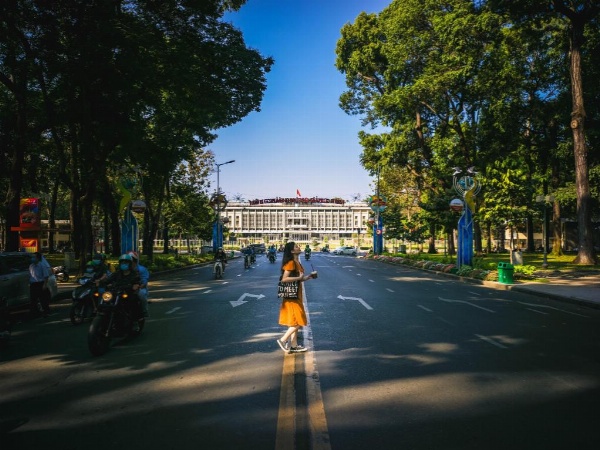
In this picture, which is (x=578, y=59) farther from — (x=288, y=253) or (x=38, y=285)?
(x=38, y=285)

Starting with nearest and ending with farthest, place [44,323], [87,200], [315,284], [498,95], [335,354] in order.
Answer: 1. [335,354]
2. [44,323]
3. [315,284]
4. [87,200]
5. [498,95]

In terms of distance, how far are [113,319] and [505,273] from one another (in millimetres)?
18365

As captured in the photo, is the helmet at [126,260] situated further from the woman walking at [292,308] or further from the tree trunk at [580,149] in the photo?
the tree trunk at [580,149]

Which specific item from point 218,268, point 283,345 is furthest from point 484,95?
point 283,345

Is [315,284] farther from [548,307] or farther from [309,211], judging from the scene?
[309,211]

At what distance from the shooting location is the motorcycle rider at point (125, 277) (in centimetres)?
880

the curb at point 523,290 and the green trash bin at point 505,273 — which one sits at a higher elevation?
the green trash bin at point 505,273

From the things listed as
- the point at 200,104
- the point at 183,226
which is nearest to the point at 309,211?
the point at 183,226

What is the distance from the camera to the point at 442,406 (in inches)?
210

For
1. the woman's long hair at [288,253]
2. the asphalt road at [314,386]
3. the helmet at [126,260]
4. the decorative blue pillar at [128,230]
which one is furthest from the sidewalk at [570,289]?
the decorative blue pillar at [128,230]

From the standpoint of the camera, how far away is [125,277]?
8.97 m

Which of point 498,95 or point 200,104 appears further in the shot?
point 498,95

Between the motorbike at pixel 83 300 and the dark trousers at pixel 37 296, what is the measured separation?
1.94m

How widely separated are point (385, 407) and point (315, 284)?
654 inches
